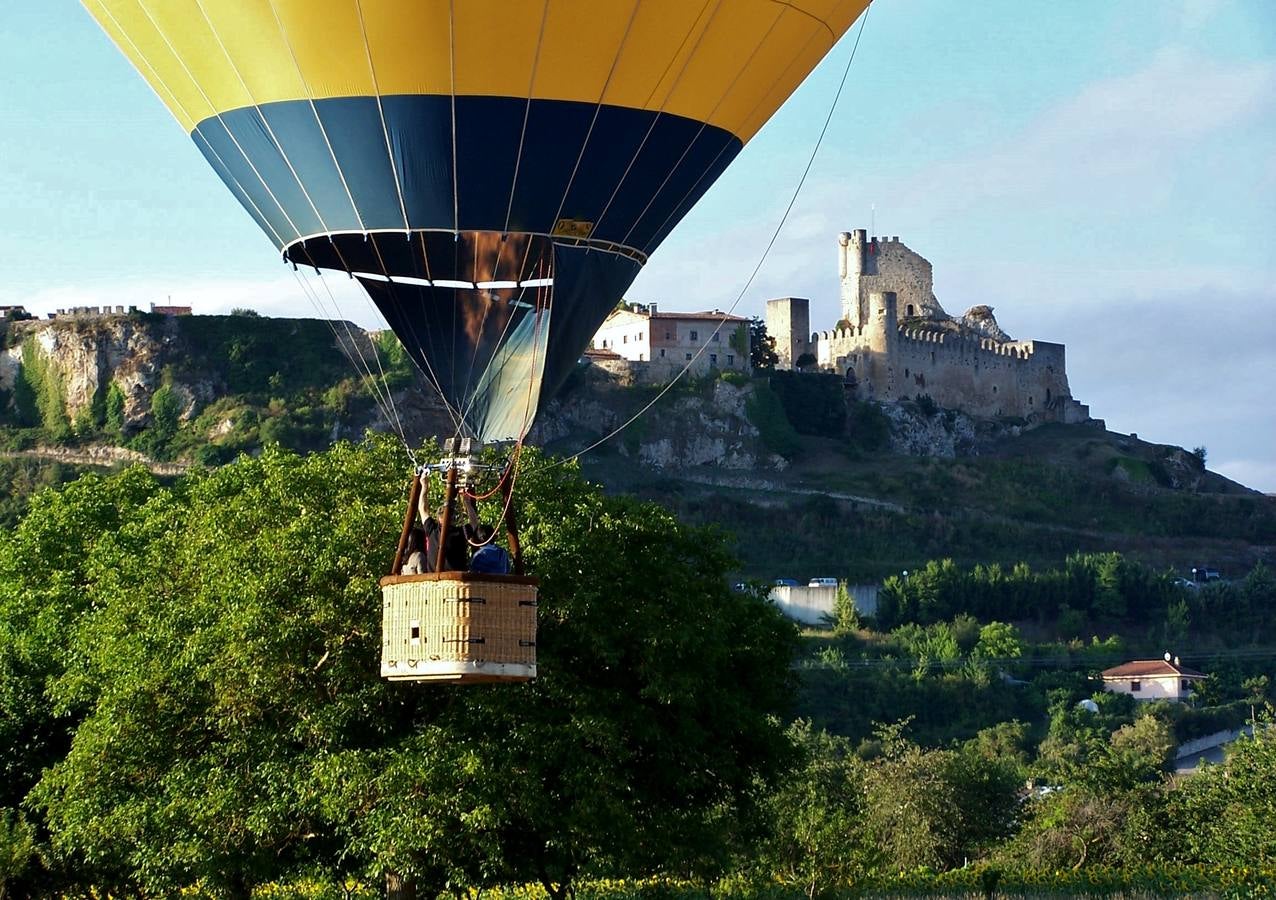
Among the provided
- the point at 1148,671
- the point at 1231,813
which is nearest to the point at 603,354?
the point at 1148,671

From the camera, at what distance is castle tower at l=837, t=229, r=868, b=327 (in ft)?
261

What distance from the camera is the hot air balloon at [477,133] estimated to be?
11.4 meters

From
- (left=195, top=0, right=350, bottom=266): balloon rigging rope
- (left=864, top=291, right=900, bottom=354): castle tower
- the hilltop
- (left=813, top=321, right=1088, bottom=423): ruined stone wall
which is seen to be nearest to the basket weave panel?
(left=195, top=0, right=350, bottom=266): balloon rigging rope

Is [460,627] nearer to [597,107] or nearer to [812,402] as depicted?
[597,107]

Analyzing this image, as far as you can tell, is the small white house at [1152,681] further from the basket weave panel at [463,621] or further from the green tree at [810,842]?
the basket weave panel at [463,621]

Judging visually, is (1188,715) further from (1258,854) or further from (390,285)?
(390,285)

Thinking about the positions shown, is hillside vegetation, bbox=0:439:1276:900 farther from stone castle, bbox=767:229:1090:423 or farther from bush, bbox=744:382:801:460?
stone castle, bbox=767:229:1090:423

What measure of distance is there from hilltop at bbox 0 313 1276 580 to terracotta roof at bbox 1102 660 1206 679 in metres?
8.81

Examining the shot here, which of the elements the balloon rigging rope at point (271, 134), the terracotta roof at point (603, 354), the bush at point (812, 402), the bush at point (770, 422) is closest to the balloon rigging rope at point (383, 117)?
the balloon rigging rope at point (271, 134)

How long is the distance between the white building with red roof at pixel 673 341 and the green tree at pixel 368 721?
5267 cm

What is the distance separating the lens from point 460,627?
33.1 ft

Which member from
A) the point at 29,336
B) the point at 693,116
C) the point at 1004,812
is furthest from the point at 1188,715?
the point at 693,116

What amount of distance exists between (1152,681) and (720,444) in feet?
59.1

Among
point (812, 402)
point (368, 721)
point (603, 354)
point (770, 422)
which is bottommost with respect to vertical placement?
point (368, 721)
